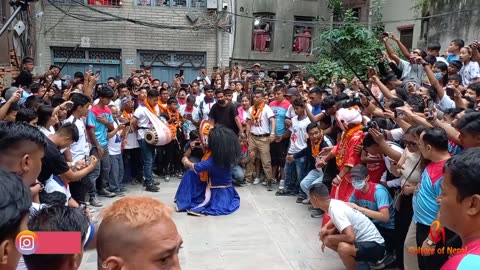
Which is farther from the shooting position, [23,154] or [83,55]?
[83,55]

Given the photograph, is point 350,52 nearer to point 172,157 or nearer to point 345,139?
point 172,157

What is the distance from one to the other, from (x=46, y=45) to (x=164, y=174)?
8422 millimetres

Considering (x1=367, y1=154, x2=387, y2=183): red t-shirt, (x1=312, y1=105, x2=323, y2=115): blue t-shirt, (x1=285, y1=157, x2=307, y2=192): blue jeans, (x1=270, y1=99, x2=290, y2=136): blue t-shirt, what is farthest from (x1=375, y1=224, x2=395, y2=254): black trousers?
(x1=270, y1=99, x2=290, y2=136): blue t-shirt

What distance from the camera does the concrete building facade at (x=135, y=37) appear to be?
13547 mm

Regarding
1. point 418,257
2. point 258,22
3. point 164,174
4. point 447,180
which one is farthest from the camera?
point 258,22

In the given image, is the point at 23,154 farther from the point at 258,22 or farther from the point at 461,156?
the point at 258,22

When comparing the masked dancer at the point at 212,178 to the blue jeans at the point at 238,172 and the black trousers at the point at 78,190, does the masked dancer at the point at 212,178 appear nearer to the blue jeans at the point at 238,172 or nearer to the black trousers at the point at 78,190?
the blue jeans at the point at 238,172

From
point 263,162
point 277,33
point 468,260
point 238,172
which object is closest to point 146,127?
point 238,172

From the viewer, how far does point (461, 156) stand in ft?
5.98

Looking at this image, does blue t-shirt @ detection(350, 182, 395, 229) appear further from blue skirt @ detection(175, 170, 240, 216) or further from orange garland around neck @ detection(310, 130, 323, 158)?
blue skirt @ detection(175, 170, 240, 216)

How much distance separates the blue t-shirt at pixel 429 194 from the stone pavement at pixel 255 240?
143cm

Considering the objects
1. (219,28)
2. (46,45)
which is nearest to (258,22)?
(219,28)
